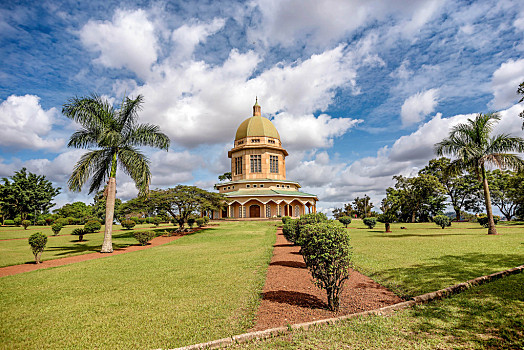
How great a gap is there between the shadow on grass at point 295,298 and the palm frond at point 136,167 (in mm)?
12358

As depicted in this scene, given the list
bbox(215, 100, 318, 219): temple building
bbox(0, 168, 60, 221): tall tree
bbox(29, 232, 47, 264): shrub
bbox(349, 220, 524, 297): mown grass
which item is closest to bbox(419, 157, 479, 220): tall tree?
bbox(215, 100, 318, 219): temple building

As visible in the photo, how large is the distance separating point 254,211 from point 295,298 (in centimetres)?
3857

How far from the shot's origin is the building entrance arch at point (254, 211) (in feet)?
146

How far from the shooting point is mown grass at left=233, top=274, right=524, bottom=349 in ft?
13.3

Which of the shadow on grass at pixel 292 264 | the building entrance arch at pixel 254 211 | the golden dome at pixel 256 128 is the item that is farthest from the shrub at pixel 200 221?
the golden dome at pixel 256 128

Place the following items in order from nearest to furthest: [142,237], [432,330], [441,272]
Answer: [432,330] → [441,272] → [142,237]

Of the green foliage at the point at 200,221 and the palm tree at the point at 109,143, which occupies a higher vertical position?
the palm tree at the point at 109,143

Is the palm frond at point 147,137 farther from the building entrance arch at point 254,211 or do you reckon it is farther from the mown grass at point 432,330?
the building entrance arch at point 254,211

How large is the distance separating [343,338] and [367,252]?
8.92 meters

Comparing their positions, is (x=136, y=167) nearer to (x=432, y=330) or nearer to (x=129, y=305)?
(x=129, y=305)

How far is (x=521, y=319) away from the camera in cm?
462

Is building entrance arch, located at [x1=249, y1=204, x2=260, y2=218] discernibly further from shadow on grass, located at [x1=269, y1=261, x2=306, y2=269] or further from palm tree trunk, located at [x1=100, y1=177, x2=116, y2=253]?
shadow on grass, located at [x1=269, y1=261, x2=306, y2=269]

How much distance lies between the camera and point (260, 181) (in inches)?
1870

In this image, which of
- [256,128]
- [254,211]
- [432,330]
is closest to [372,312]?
[432,330]
